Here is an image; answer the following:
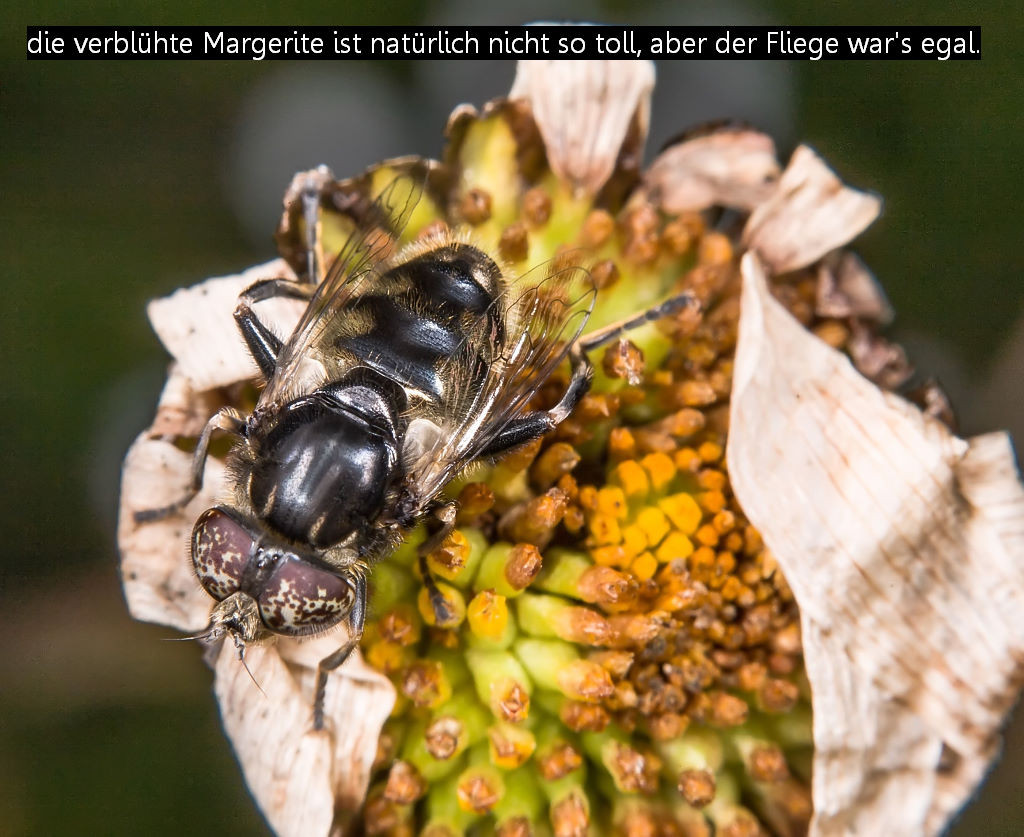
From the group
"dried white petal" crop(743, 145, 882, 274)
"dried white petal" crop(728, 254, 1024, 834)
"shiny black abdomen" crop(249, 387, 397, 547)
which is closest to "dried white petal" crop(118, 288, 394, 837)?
"shiny black abdomen" crop(249, 387, 397, 547)

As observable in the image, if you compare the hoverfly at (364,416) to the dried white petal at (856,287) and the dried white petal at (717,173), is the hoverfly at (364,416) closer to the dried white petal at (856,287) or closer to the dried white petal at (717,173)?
the dried white petal at (717,173)

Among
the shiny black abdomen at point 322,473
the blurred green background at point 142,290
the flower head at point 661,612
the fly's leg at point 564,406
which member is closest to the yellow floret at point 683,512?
the flower head at point 661,612

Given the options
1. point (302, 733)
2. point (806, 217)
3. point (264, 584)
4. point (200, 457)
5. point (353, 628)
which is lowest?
point (302, 733)

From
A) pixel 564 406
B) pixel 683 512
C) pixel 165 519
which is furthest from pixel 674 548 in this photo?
pixel 165 519

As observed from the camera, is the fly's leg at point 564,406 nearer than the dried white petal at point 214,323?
Yes

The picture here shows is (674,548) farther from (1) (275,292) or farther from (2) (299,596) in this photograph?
(1) (275,292)

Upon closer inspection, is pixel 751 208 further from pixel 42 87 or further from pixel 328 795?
pixel 42 87
